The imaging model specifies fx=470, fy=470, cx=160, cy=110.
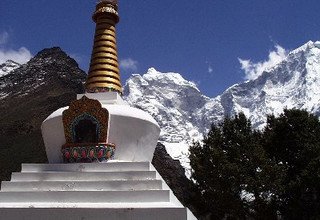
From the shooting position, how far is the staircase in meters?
9.03

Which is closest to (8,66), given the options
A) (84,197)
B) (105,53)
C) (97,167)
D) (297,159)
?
(297,159)

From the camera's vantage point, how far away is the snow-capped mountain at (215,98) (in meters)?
146

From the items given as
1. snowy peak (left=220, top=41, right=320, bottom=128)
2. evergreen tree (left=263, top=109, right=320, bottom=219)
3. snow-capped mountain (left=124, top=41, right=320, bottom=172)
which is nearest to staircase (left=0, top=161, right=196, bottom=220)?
evergreen tree (left=263, top=109, right=320, bottom=219)

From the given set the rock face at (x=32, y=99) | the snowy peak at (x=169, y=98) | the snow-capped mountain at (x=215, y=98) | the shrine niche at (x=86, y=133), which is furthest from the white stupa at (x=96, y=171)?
the snowy peak at (x=169, y=98)

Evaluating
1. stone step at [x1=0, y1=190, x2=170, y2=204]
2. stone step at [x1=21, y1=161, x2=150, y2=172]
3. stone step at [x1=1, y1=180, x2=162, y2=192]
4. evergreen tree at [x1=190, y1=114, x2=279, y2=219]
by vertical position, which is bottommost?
stone step at [x1=0, y1=190, x2=170, y2=204]

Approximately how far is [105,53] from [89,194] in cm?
513

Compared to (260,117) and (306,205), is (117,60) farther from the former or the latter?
(260,117)

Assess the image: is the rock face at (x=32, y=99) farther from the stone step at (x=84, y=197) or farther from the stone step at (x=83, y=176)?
the stone step at (x=84, y=197)

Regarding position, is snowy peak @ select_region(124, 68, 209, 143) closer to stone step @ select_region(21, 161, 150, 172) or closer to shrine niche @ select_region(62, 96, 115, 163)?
shrine niche @ select_region(62, 96, 115, 163)

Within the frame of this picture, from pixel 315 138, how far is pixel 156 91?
145987mm

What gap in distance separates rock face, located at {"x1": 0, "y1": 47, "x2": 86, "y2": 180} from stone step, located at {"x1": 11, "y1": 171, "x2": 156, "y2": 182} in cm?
2253

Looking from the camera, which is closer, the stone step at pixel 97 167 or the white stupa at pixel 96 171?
the white stupa at pixel 96 171

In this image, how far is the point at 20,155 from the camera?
37375mm

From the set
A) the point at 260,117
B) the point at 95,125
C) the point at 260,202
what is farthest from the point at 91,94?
the point at 260,117
